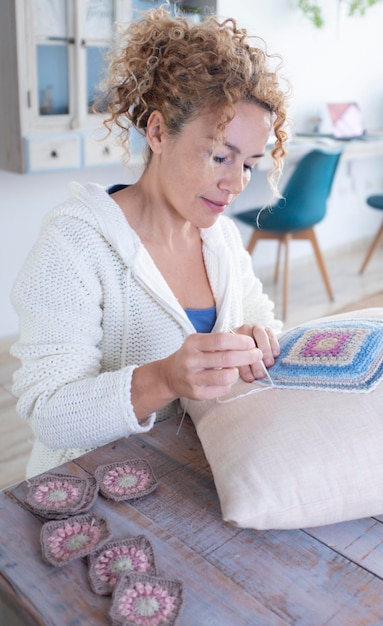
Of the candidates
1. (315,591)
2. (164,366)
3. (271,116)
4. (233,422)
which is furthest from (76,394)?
(271,116)

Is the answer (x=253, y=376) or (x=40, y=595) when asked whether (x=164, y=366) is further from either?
(x=40, y=595)

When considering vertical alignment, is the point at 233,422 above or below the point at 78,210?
below

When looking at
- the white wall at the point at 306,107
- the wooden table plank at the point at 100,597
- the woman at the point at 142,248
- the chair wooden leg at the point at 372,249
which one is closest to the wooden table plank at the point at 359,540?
the wooden table plank at the point at 100,597

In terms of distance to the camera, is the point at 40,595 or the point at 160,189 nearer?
the point at 40,595

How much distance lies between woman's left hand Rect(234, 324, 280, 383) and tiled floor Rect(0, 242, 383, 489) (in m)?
1.40

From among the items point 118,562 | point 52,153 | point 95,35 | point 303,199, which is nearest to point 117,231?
point 118,562

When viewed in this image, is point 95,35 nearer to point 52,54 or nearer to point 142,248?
point 52,54

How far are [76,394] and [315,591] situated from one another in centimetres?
48

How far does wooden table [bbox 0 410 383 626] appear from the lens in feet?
2.23

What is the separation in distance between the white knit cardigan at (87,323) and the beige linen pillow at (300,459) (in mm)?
202

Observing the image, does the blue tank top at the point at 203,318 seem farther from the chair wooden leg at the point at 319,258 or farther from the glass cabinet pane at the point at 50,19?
the chair wooden leg at the point at 319,258

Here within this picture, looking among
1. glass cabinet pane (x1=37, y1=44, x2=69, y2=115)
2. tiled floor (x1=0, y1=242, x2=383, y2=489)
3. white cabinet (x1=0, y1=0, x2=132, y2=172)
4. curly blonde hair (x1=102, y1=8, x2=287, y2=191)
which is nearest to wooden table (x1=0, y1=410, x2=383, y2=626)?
curly blonde hair (x1=102, y1=8, x2=287, y2=191)

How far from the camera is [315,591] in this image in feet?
2.34

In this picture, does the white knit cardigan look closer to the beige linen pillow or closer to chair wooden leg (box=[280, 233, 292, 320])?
the beige linen pillow
